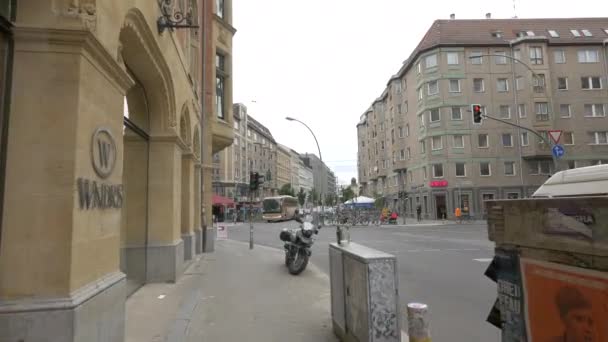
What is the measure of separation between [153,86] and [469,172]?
124 ft

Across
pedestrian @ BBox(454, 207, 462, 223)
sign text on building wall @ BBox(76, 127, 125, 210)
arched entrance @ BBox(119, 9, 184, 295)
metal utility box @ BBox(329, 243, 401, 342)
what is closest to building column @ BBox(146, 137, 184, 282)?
arched entrance @ BBox(119, 9, 184, 295)

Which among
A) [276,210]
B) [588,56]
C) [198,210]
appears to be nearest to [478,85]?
[588,56]

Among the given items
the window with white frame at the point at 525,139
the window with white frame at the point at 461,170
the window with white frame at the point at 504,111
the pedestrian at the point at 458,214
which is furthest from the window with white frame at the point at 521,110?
the pedestrian at the point at 458,214

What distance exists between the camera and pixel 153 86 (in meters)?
8.34

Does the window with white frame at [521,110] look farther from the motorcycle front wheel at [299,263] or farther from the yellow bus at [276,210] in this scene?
the motorcycle front wheel at [299,263]

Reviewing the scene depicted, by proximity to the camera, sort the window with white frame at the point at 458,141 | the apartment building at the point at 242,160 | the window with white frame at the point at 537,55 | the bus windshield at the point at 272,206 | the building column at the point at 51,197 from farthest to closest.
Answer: the apartment building at the point at 242,160
the bus windshield at the point at 272,206
the window with white frame at the point at 537,55
the window with white frame at the point at 458,141
the building column at the point at 51,197

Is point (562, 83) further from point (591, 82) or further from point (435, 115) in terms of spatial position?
point (435, 115)

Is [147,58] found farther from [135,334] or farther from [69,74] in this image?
[135,334]

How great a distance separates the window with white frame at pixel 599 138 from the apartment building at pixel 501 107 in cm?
10

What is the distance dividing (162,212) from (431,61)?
39.7 meters

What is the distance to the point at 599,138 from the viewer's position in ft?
137

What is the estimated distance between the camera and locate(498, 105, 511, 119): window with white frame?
4172 centimetres

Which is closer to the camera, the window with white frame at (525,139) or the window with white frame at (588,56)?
the window with white frame at (525,139)

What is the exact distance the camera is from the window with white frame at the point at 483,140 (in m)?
41.1
